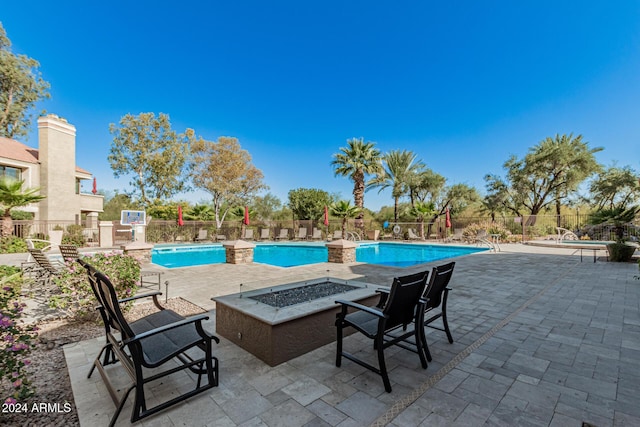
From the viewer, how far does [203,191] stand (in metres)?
23.3

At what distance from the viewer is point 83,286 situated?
3742 mm

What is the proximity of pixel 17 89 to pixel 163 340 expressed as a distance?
29.3 meters

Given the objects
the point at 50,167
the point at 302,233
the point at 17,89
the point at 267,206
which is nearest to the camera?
the point at 50,167

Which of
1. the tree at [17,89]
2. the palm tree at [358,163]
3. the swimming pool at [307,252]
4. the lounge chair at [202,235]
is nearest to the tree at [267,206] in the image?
the lounge chair at [202,235]

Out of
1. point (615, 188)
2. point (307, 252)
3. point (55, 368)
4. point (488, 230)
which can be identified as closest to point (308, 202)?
point (307, 252)

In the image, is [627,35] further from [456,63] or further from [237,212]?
[237,212]

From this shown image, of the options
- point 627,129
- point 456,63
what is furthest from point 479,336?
point 627,129

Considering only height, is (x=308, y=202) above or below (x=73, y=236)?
above

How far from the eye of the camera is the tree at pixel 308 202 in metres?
21.2

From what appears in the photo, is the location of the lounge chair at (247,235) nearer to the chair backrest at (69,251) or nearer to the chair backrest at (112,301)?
the chair backrest at (69,251)

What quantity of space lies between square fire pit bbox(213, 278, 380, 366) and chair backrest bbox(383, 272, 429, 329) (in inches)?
32.6

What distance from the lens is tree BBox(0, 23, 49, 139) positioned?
1956 centimetres

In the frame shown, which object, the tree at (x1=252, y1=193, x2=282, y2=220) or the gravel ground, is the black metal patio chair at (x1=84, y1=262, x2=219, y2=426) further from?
the tree at (x1=252, y1=193, x2=282, y2=220)

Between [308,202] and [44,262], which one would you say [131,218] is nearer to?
[44,262]
